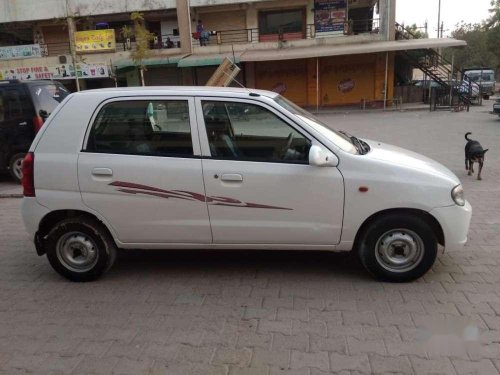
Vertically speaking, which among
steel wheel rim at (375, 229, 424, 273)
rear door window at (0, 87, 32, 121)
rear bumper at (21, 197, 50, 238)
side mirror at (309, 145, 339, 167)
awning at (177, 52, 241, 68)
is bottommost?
steel wheel rim at (375, 229, 424, 273)

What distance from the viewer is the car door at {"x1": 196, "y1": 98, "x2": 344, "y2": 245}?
3941 millimetres

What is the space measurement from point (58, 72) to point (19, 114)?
20.5m

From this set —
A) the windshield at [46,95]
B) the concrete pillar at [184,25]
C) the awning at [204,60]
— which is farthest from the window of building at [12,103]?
the concrete pillar at [184,25]

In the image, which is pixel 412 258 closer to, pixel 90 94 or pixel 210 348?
pixel 210 348

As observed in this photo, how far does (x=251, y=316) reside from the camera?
3.66m

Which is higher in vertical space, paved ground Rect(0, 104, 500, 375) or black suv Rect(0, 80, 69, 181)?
black suv Rect(0, 80, 69, 181)

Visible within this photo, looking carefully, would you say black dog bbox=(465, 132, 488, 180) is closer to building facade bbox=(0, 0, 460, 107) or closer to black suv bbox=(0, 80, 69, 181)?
black suv bbox=(0, 80, 69, 181)

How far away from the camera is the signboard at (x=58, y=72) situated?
2642 cm

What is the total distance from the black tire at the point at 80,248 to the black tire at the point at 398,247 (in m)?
2.33

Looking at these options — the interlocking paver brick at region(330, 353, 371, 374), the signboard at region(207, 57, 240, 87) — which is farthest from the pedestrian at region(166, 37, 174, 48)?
the interlocking paver brick at region(330, 353, 371, 374)

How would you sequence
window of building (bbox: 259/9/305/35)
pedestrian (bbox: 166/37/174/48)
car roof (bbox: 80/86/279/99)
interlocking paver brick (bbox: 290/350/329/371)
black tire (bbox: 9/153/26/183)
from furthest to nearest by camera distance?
pedestrian (bbox: 166/37/174/48)
window of building (bbox: 259/9/305/35)
black tire (bbox: 9/153/26/183)
car roof (bbox: 80/86/279/99)
interlocking paver brick (bbox: 290/350/329/371)

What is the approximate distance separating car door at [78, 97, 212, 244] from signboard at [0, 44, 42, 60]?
27.5 m

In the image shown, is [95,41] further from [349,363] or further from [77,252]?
[349,363]

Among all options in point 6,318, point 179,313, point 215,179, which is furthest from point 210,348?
point 6,318
